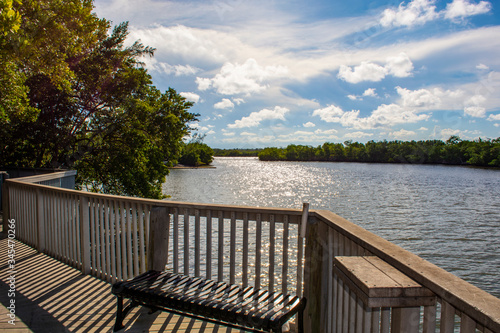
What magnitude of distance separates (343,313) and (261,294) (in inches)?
32.0

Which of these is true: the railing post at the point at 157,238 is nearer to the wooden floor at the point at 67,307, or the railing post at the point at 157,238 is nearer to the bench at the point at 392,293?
the wooden floor at the point at 67,307

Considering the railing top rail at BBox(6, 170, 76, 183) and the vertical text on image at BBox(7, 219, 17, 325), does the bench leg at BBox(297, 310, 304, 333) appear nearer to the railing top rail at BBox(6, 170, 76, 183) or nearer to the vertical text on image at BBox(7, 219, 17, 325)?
the vertical text on image at BBox(7, 219, 17, 325)

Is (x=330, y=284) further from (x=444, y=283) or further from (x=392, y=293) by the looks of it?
(x=444, y=283)

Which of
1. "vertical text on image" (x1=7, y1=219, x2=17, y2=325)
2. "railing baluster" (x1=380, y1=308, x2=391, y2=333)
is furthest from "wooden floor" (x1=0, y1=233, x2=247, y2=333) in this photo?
"railing baluster" (x1=380, y1=308, x2=391, y2=333)

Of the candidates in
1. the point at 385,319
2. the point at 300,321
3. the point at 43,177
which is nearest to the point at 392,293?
the point at 385,319

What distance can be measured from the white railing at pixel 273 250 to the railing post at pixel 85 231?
1cm

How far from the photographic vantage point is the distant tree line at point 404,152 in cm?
10801

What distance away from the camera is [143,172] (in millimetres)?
18703

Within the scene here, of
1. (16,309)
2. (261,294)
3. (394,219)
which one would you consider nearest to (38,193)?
(16,309)

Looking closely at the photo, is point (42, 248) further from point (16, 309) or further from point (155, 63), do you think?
point (155, 63)

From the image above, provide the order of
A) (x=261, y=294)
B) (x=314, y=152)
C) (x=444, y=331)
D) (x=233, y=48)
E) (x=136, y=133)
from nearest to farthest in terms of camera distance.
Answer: (x=444, y=331), (x=261, y=294), (x=136, y=133), (x=233, y=48), (x=314, y=152)

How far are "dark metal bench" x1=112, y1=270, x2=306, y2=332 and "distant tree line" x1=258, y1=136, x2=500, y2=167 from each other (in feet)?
395

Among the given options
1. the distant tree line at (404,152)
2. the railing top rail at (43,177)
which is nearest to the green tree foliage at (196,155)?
the distant tree line at (404,152)

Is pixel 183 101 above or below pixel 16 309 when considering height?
above
